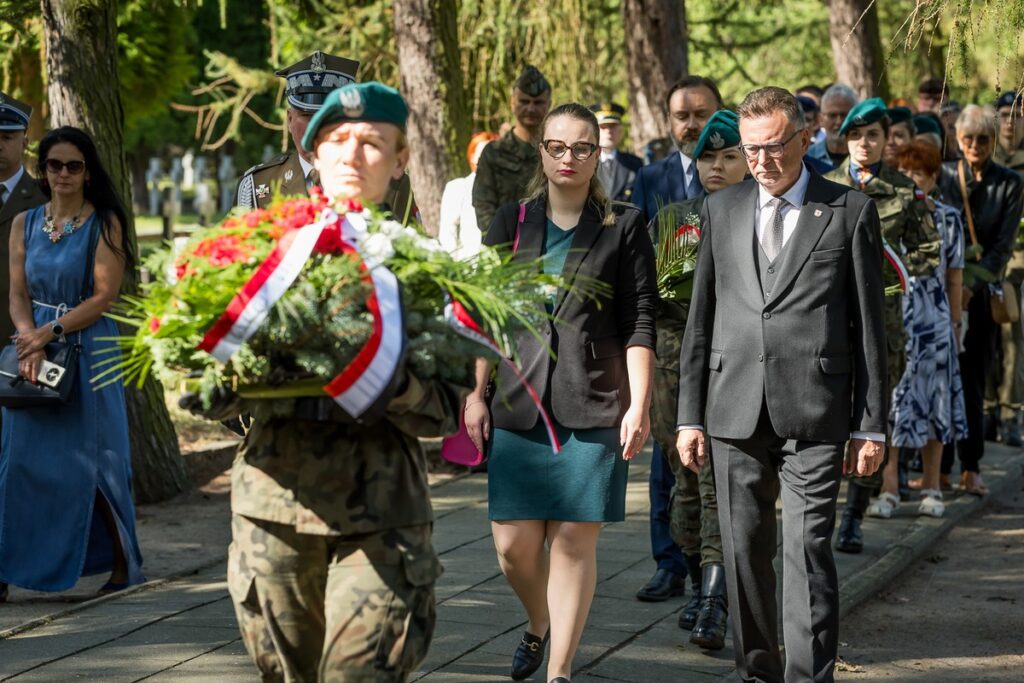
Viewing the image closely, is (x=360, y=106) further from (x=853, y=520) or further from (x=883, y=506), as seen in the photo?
(x=883, y=506)

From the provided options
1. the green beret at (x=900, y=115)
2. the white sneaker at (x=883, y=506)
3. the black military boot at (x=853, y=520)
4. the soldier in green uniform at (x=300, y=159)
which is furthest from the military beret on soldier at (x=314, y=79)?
the green beret at (x=900, y=115)

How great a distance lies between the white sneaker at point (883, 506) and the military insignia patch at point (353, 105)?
638cm

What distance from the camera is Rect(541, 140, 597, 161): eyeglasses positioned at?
5414 millimetres

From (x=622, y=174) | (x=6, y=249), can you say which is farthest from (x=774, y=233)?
(x=622, y=174)

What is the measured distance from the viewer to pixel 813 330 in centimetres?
516

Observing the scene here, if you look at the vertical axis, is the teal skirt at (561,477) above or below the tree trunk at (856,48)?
below

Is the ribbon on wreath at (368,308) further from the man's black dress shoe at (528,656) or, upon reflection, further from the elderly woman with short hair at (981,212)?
the elderly woman with short hair at (981,212)

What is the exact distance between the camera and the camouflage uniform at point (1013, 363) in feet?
40.0

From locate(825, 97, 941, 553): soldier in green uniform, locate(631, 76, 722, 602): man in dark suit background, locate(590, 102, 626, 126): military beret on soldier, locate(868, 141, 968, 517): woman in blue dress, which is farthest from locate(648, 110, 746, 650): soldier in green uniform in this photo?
locate(590, 102, 626, 126): military beret on soldier

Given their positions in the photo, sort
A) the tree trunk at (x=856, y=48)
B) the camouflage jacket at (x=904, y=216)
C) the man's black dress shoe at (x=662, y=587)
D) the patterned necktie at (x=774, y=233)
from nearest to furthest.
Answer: the patterned necktie at (x=774, y=233) < the man's black dress shoe at (x=662, y=587) < the camouflage jacket at (x=904, y=216) < the tree trunk at (x=856, y=48)

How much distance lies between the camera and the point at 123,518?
23.7 feet

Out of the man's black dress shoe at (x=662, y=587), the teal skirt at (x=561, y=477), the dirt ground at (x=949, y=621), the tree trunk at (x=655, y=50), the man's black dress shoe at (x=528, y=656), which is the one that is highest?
the tree trunk at (x=655, y=50)

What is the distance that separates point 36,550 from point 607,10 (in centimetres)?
1289

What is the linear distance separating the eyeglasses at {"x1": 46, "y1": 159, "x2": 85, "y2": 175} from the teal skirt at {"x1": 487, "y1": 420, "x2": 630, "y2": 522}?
109 inches
